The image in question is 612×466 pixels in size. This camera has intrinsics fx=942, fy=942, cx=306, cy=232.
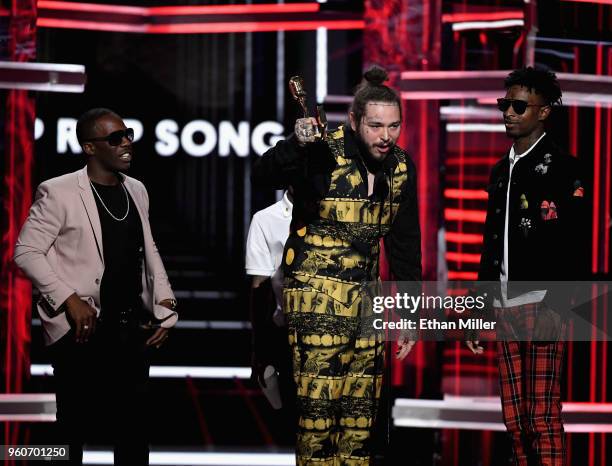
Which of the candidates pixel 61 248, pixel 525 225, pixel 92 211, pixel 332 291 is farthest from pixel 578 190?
pixel 61 248

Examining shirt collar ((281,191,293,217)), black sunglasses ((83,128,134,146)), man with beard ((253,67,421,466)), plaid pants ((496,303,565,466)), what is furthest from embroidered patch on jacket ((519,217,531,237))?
black sunglasses ((83,128,134,146))

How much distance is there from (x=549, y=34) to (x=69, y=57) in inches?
103

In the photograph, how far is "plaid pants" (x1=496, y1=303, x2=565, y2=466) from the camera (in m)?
3.90

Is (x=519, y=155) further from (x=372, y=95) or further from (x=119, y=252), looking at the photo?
(x=119, y=252)

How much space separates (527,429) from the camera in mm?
3975

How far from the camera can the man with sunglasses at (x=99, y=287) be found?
157 inches

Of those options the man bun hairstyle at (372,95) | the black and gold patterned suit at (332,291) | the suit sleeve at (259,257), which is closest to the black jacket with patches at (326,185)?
the black and gold patterned suit at (332,291)

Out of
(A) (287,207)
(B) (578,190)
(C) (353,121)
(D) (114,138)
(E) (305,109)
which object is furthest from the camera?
(A) (287,207)

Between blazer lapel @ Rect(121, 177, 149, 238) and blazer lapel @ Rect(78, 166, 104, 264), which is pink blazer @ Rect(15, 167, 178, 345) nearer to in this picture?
blazer lapel @ Rect(78, 166, 104, 264)

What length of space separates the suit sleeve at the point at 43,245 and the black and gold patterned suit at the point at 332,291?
37.8 inches

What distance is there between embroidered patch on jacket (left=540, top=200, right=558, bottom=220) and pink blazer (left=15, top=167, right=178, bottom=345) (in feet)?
6.22

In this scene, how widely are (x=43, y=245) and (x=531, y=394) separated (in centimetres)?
216

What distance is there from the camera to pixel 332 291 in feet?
12.1

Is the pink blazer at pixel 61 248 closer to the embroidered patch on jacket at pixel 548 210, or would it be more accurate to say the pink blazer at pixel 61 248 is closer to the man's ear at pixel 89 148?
the man's ear at pixel 89 148
